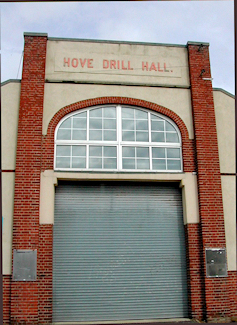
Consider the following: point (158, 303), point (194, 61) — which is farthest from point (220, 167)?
point (158, 303)

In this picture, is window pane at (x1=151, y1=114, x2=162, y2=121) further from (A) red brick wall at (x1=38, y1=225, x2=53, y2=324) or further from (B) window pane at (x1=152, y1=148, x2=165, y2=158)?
(A) red brick wall at (x1=38, y1=225, x2=53, y2=324)

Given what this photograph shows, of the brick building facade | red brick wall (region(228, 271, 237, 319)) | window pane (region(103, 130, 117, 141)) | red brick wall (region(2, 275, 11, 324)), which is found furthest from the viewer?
window pane (region(103, 130, 117, 141))

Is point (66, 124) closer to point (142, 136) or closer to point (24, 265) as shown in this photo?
point (142, 136)

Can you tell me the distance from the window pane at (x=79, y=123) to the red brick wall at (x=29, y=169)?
1.02 m

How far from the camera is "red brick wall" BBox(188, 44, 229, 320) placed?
9.98m

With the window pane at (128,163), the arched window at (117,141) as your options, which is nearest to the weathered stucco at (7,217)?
the arched window at (117,141)

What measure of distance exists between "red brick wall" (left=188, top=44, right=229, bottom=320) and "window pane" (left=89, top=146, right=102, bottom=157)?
9.58 ft

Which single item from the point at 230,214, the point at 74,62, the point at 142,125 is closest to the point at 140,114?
the point at 142,125

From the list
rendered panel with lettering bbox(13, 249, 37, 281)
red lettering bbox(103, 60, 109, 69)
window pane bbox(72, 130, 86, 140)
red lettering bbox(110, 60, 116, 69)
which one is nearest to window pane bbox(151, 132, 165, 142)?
window pane bbox(72, 130, 86, 140)

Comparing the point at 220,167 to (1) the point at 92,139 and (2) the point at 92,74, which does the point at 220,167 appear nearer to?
(1) the point at 92,139

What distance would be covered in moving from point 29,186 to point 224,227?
5.69m

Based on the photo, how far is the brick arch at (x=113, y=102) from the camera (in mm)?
10602

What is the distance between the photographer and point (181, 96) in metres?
11.6

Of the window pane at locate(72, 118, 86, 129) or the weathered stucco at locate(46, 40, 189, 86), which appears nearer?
the window pane at locate(72, 118, 86, 129)
